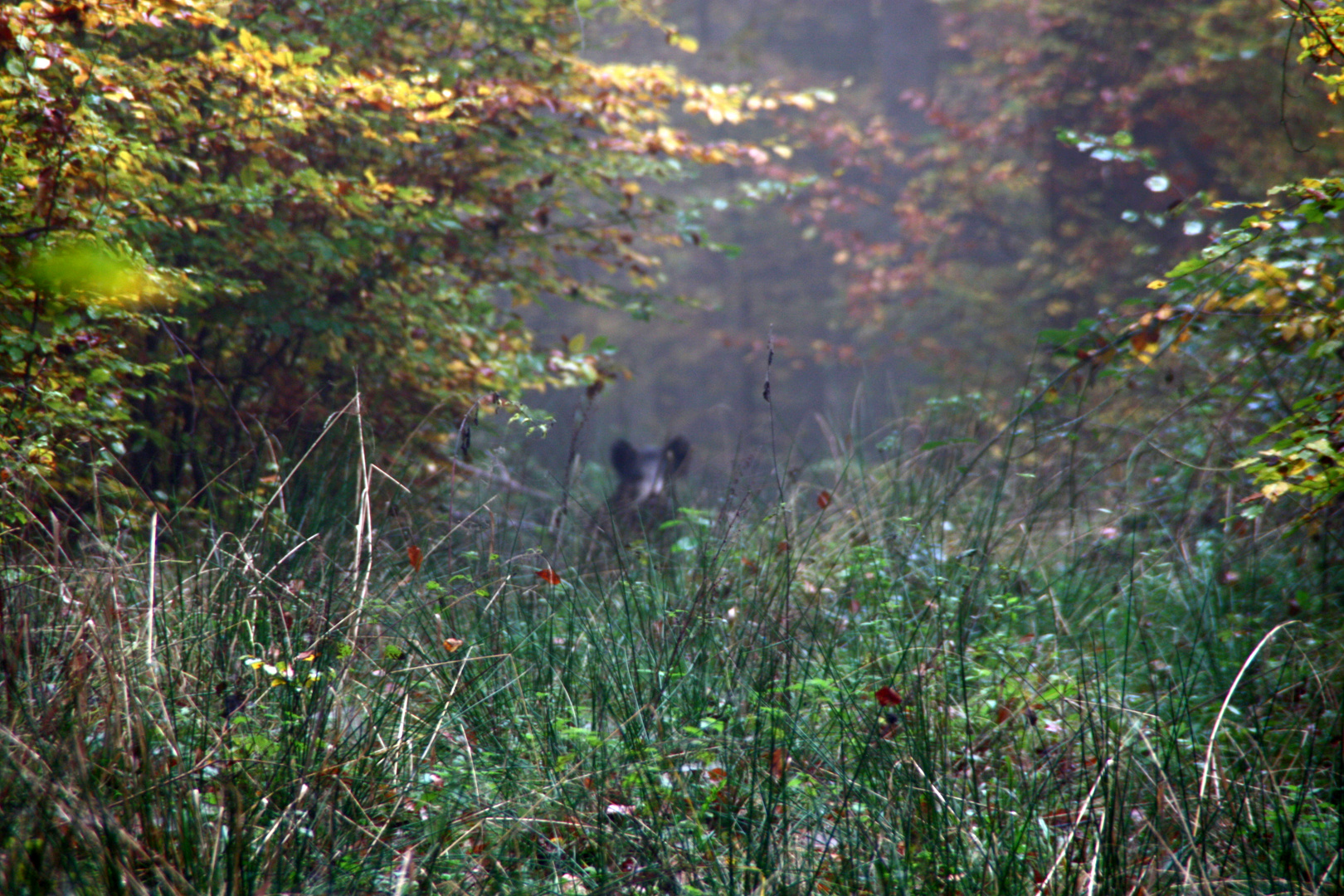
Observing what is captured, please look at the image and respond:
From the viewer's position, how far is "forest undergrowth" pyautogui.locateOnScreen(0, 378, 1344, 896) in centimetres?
164

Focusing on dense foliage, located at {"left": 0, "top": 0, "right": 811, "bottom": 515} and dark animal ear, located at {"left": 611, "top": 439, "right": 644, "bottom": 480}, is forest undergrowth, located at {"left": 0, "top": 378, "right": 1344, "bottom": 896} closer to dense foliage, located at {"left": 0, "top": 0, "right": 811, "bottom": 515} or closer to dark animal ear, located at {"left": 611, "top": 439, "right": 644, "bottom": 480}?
dense foliage, located at {"left": 0, "top": 0, "right": 811, "bottom": 515}

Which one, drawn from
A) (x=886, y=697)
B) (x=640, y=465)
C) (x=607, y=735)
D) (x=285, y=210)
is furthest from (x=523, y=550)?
(x=640, y=465)

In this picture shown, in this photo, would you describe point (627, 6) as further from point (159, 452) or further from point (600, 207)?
point (600, 207)

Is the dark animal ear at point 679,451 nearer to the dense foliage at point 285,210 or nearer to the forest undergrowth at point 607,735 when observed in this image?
the dense foliage at point 285,210

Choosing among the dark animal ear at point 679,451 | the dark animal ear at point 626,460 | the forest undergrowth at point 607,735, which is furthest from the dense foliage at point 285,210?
the dark animal ear at point 626,460

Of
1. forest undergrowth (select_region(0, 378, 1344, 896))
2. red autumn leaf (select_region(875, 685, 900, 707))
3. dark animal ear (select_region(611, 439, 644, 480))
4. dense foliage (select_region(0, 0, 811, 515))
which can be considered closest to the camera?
forest undergrowth (select_region(0, 378, 1344, 896))

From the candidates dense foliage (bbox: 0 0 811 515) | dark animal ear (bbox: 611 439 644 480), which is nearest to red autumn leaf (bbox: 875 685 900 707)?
dense foliage (bbox: 0 0 811 515)

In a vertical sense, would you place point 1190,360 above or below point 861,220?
below

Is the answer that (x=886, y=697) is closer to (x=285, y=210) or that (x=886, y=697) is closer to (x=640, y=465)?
(x=285, y=210)

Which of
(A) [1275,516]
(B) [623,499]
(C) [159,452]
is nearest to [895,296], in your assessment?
(B) [623,499]

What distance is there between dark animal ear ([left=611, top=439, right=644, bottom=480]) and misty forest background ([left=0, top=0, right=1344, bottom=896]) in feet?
2.31

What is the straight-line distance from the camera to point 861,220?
1867cm

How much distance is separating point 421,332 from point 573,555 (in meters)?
1.40

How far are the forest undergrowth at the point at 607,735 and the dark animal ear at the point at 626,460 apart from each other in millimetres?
3249
